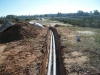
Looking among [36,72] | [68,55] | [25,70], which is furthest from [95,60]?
[25,70]

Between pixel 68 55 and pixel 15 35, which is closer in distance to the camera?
pixel 68 55

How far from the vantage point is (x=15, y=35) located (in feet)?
66.3

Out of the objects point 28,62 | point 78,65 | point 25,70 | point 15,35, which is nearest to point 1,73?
point 25,70

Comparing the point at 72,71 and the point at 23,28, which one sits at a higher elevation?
the point at 23,28

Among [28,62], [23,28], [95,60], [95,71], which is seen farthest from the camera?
[23,28]

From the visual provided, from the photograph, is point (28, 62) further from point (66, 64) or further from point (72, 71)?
point (72, 71)

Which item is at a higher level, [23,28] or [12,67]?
→ [23,28]

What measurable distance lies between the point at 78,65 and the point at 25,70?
3.35 meters

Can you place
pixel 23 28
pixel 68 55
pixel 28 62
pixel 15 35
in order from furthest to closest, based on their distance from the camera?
pixel 23 28 < pixel 15 35 < pixel 68 55 < pixel 28 62

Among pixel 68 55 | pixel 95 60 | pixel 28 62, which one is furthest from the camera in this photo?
pixel 68 55

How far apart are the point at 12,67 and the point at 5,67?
487 mm

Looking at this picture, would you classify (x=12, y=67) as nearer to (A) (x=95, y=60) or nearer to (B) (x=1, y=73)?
(B) (x=1, y=73)

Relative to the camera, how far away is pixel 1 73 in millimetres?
8633

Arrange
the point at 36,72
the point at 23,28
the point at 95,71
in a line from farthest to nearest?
the point at 23,28, the point at 36,72, the point at 95,71
